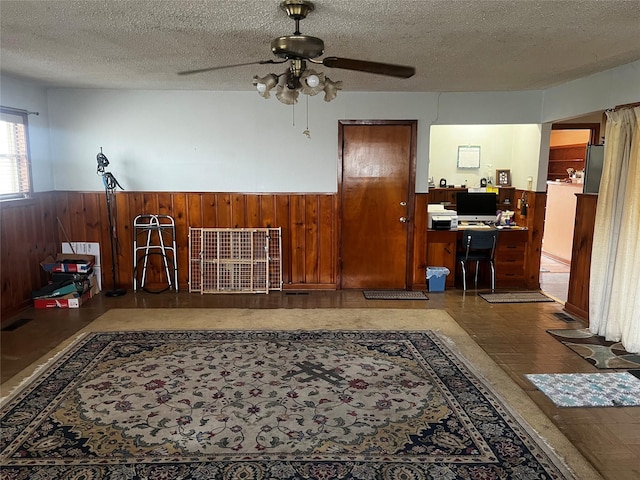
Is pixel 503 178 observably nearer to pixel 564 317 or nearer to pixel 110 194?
pixel 564 317

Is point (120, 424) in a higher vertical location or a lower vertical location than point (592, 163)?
lower

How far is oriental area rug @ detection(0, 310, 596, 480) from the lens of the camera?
235cm

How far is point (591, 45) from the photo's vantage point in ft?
11.2

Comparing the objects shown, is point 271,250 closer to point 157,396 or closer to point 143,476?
point 157,396

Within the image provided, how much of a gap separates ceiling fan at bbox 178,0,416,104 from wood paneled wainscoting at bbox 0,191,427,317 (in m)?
2.78

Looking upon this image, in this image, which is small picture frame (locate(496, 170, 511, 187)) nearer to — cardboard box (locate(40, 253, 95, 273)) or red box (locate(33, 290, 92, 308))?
cardboard box (locate(40, 253, 95, 273))

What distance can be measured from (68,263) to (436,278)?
14.3 feet

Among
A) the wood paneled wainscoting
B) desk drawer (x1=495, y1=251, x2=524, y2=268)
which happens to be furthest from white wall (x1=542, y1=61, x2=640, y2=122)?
the wood paneled wainscoting

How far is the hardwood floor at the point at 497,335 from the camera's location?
8.50 feet

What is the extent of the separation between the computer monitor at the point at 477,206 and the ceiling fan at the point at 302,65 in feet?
12.8

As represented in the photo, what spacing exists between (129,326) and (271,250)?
196 cm

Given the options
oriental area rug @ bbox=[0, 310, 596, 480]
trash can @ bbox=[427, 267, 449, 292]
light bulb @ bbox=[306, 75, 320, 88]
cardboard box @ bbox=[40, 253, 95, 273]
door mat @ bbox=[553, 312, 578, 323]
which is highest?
light bulb @ bbox=[306, 75, 320, 88]

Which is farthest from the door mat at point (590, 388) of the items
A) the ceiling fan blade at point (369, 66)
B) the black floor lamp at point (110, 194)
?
the black floor lamp at point (110, 194)

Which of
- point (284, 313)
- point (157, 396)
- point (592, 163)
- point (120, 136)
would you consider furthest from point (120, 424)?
point (592, 163)
